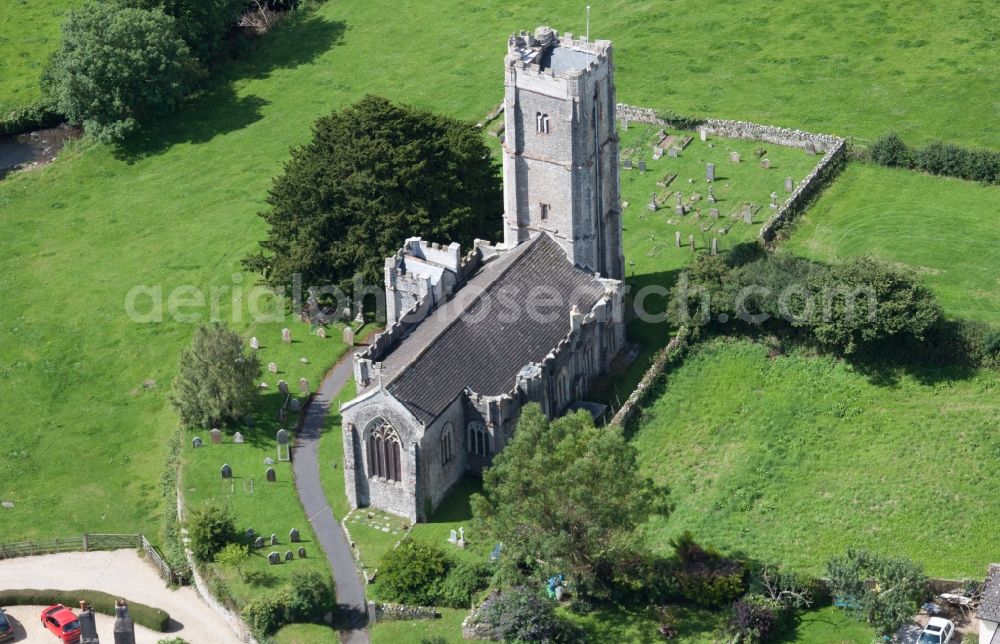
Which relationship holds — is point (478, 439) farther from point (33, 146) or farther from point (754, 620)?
point (33, 146)

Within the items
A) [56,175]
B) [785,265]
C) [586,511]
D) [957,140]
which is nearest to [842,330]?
[785,265]

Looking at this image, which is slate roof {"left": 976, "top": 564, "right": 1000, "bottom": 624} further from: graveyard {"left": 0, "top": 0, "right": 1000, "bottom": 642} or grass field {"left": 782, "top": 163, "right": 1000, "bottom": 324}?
grass field {"left": 782, "top": 163, "right": 1000, "bottom": 324}

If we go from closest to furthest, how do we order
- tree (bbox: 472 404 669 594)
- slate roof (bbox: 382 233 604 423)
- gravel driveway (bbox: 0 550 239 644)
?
tree (bbox: 472 404 669 594)
gravel driveway (bbox: 0 550 239 644)
slate roof (bbox: 382 233 604 423)

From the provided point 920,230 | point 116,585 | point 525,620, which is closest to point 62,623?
point 116,585

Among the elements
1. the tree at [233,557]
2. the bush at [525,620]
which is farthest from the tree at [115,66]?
the bush at [525,620]

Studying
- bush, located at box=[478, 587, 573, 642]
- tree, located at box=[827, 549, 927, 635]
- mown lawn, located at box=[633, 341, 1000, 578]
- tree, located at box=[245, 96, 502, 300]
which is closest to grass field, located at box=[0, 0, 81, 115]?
tree, located at box=[245, 96, 502, 300]

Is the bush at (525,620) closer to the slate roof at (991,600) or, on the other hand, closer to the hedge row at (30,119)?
the slate roof at (991,600)

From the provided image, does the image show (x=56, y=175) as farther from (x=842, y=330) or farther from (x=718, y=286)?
(x=842, y=330)

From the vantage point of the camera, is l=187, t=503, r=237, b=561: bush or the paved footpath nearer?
the paved footpath
